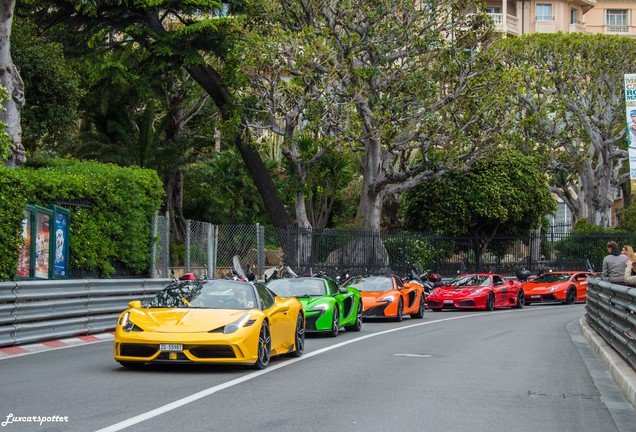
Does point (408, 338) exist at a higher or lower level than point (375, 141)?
lower

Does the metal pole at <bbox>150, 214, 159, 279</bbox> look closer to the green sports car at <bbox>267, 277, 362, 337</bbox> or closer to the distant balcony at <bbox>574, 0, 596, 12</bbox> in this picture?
the green sports car at <bbox>267, 277, 362, 337</bbox>

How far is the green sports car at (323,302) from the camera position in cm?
1886

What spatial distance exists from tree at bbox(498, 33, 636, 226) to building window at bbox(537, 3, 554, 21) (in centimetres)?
2213

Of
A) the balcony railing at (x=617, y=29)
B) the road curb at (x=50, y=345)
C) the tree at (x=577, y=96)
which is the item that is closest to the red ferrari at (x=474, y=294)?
the road curb at (x=50, y=345)

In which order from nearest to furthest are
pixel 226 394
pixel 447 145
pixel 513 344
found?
pixel 226 394 < pixel 513 344 < pixel 447 145

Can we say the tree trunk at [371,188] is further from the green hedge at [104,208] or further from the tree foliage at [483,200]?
the green hedge at [104,208]

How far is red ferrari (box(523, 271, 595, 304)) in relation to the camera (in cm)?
3672

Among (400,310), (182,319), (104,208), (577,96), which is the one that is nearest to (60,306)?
(104,208)

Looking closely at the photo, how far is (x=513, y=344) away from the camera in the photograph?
18.7 m

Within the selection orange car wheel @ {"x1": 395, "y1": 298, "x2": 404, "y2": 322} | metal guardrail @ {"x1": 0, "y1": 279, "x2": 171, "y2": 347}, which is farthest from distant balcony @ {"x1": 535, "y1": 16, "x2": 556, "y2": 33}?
metal guardrail @ {"x1": 0, "y1": 279, "x2": 171, "y2": 347}

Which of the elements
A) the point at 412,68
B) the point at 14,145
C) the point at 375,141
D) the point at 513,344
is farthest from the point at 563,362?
the point at 375,141

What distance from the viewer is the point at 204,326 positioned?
39.6ft

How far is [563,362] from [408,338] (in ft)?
15.5

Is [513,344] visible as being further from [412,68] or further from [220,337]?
[412,68]
